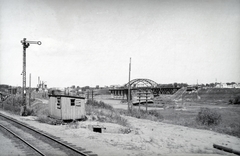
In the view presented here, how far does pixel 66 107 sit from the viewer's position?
2027 cm

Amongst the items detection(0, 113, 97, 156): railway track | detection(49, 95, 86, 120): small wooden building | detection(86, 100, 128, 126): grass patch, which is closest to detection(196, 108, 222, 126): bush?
detection(86, 100, 128, 126): grass patch

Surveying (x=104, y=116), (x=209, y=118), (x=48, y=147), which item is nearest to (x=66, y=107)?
(x=104, y=116)

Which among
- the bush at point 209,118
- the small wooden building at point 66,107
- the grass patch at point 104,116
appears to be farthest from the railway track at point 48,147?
the bush at point 209,118

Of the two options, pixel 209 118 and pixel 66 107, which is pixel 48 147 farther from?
pixel 209 118

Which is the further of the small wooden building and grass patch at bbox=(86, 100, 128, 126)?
grass patch at bbox=(86, 100, 128, 126)

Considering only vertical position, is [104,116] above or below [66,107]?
below

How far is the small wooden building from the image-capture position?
66.0ft

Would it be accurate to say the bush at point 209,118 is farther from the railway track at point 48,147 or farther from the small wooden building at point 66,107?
the railway track at point 48,147

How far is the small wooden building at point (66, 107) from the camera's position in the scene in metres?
20.1

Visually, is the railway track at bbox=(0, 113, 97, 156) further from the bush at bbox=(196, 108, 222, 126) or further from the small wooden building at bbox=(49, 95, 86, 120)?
the bush at bbox=(196, 108, 222, 126)

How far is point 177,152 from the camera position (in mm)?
10680

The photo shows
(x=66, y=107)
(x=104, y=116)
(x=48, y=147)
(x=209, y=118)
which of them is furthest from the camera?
(x=104, y=116)

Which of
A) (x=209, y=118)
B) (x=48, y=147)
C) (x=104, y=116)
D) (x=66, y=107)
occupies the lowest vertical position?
(x=104, y=116)

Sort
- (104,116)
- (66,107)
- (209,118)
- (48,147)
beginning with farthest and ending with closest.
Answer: (104,116), (209,118), (66,107), (48,147)
